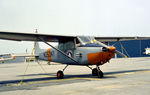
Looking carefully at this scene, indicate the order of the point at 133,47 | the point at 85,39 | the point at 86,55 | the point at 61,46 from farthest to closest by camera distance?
the point at 133,47 → the point at 61,46 → the point at 85,39 → the point at 86,55

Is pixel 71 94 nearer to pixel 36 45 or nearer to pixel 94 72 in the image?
pixel 94 72

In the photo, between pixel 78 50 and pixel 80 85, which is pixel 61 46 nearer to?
pixel 78 50

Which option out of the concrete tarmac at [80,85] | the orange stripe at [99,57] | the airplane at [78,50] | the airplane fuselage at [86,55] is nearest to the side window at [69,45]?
the airplane at [78,50]

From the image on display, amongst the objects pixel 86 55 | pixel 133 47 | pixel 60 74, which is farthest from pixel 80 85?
pixel 133 47

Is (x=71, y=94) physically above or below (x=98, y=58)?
below

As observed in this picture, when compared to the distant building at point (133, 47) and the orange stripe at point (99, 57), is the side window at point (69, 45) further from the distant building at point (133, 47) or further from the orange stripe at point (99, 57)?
the distant building at point (133, 47)

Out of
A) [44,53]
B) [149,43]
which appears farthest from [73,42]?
[149,43]

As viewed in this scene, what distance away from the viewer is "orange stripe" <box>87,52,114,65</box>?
13109 mm

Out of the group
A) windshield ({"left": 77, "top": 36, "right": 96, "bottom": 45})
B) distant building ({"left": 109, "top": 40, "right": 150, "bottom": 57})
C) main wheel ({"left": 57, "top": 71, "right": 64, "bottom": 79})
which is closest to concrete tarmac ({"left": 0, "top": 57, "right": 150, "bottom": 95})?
main wheel ({"left": 57, "top": 71, "right": 64, "bottom": 79})

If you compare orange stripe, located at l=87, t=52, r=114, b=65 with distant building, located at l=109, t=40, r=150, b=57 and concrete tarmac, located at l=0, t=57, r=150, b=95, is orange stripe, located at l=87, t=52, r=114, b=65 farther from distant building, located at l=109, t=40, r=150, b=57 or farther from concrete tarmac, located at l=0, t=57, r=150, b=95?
distant building, located at l=109, t=40, r=150, b=57

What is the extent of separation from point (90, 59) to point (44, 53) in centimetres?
527

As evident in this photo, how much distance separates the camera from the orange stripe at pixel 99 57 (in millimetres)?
13109

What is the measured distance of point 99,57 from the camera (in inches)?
523

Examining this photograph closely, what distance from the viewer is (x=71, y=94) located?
26.0 ft
